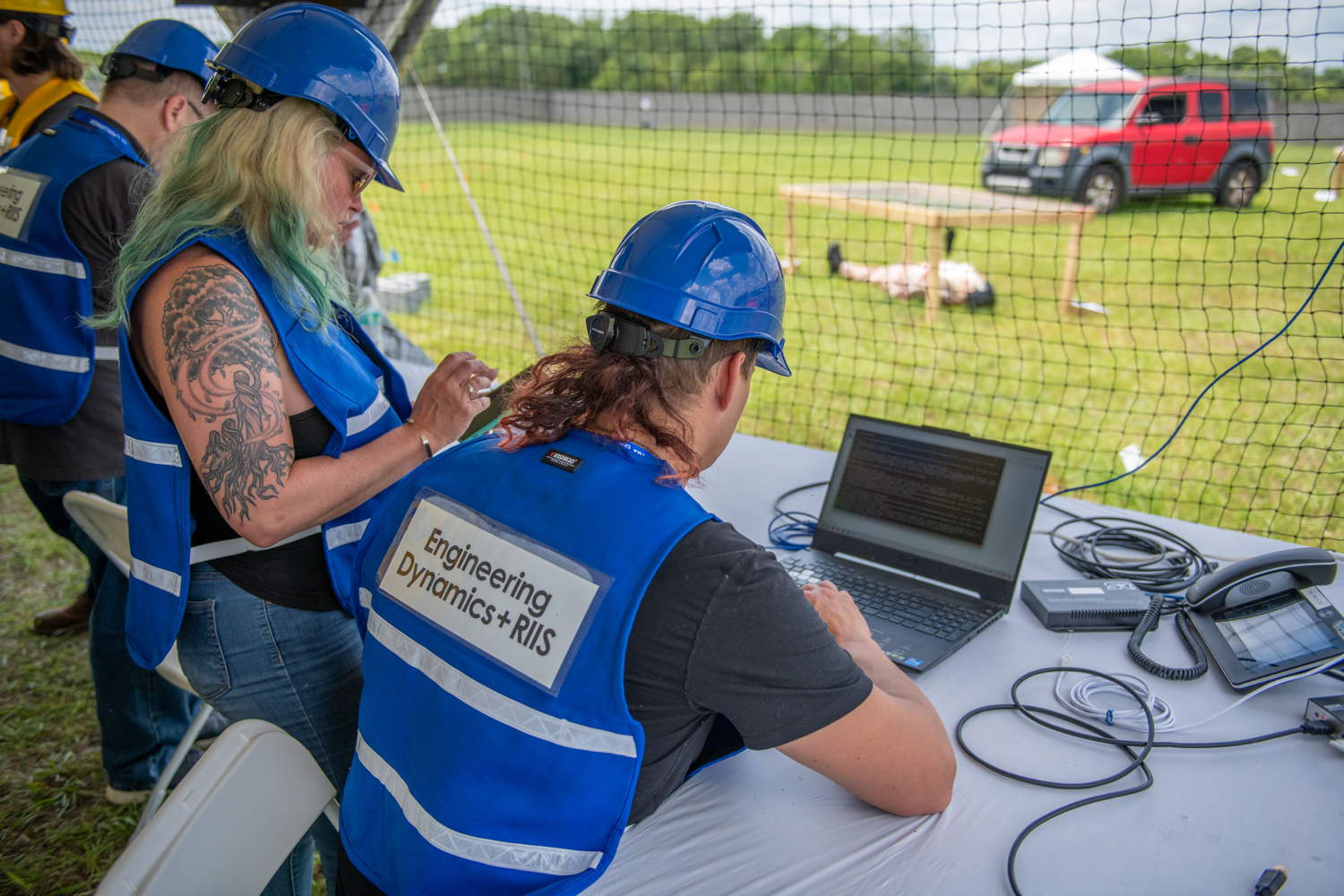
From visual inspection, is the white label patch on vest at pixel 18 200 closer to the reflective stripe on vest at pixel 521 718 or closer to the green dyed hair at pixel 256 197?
the green dyed hair at pixel 256 197

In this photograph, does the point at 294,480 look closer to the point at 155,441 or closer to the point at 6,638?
the point at 155,441

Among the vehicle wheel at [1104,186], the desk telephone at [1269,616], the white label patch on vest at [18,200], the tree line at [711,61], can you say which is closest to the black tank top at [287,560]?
the white label patch on vest at [18,200]

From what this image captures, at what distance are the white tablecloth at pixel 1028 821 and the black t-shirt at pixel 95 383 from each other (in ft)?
5.38

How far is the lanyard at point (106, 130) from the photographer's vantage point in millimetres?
2072

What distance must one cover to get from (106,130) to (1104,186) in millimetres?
7953

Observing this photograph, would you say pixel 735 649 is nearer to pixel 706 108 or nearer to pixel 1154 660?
pixel 1154 660

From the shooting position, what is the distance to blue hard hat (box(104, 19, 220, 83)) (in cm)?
207

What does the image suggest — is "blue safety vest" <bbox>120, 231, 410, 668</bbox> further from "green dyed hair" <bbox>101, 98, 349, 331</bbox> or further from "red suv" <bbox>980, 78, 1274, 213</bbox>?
"red suv" <bbox>980, 78, 1274, 213</bbox>

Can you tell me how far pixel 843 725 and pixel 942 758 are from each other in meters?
0.21

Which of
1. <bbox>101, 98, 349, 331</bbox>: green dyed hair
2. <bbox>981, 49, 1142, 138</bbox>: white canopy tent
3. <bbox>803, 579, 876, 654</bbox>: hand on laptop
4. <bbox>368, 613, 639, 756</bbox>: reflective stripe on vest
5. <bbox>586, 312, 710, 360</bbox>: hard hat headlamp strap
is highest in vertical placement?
<bbox>981, 49, 1142, 138</bbox>: white canopy tent

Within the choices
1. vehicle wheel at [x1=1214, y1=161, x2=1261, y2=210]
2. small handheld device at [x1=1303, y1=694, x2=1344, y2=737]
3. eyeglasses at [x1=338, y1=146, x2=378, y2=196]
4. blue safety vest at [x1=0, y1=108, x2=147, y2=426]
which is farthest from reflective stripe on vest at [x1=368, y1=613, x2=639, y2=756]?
vehicle wheel at [x1=1214, y1=161, x2=1261, y2=210]

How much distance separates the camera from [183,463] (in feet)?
4.62

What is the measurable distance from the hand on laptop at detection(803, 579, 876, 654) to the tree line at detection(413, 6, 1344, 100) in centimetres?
922

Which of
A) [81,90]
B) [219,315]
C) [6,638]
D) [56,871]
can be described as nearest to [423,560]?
[219,315]
